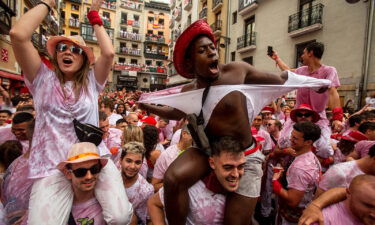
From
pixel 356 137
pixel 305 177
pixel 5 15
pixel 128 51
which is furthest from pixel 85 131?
pixel 128 51

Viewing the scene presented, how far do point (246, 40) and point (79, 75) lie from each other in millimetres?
17360

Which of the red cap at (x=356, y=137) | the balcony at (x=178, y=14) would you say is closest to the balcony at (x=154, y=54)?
the balcony at (x=178, y=14)

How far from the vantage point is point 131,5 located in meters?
45.0

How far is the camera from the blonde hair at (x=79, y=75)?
1965mm

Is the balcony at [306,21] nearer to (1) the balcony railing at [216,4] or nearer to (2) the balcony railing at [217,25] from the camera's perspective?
(2) the balcony railing at [217,25]

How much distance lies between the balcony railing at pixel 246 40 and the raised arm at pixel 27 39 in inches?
654

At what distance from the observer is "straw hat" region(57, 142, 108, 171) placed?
1763 millimetres

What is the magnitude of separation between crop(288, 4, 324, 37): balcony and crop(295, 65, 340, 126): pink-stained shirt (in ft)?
33.5

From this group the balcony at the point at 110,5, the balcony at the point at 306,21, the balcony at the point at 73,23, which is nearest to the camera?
the balcony at the point at 306,21

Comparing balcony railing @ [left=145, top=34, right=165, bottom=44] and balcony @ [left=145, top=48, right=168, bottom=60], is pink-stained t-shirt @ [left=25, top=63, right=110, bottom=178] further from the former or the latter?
balcony railing @ [left=145, top=34, right=165, bottom=44]

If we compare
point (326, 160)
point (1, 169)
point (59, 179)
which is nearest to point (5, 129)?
point (1, 169)

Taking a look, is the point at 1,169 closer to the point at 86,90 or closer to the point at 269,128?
the point at 86,90

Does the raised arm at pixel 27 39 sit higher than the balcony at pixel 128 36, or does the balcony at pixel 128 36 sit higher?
the balcony at pixel 128 36

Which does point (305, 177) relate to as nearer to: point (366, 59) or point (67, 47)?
point (67, 47)
